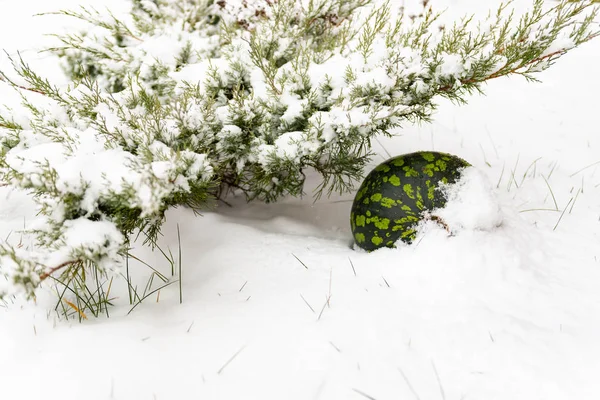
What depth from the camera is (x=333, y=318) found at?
2029 mm

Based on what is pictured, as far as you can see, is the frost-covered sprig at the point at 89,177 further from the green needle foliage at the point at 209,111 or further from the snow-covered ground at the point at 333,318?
the snow-covered ground at the point at 333,318

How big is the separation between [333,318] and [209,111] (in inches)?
42.9

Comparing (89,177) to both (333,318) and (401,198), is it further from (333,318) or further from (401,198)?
(401,198)

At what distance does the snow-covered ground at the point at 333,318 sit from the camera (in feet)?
5.72

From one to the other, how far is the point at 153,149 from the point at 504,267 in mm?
1751

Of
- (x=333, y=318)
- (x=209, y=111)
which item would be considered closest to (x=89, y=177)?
(x=209, y=111)

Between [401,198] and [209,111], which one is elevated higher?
[209,111]

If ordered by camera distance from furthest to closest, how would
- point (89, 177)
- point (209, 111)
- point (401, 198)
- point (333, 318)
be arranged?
point (401, 198) < point (209, 111) < point (333, 318) < point (89, 177)

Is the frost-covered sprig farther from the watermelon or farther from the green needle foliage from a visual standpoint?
the watermelon

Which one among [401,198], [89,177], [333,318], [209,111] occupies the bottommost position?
[333,318]

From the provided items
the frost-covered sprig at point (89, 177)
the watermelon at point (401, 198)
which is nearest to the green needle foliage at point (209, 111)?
the frost-covered sprig at point (89, 177)

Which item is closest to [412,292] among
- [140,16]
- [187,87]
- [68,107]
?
[187,87]

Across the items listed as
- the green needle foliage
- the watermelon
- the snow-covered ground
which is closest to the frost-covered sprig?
the green needle foliage

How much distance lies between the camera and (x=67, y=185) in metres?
1.77
